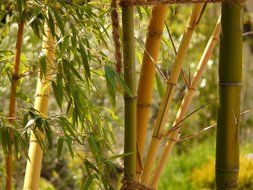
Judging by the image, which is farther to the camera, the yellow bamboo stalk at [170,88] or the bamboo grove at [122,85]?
the yellow bamboo stalk at [170,88]

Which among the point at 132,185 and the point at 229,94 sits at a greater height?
the point at 229,94

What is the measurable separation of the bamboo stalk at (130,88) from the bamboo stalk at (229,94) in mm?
223

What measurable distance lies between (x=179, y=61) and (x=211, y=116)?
16.7ft

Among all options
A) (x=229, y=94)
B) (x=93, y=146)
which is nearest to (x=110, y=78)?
(x=93, y=146)

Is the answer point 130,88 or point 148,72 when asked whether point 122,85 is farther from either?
point 148,72

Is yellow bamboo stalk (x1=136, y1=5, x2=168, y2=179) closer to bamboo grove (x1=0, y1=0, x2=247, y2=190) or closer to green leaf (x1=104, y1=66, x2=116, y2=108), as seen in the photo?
bamboo grove (x1=0, y1=0, x2=247, y2=190)

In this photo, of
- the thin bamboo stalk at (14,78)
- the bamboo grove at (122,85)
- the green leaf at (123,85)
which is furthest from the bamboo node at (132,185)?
the thin bamboo stalk at (14,78)

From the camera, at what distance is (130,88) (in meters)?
1.77

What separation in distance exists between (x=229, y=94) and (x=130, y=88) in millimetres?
253

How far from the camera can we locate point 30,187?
2139 mm

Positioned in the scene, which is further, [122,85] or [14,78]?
[14,78]

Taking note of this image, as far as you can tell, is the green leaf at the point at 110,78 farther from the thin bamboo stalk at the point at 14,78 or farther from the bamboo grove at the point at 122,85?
the thin bamboo stalk at the point at 14,78


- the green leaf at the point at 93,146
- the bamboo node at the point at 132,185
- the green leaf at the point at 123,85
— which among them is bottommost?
the bamboo node at the point at 132,185

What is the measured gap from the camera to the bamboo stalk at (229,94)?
176 cm
